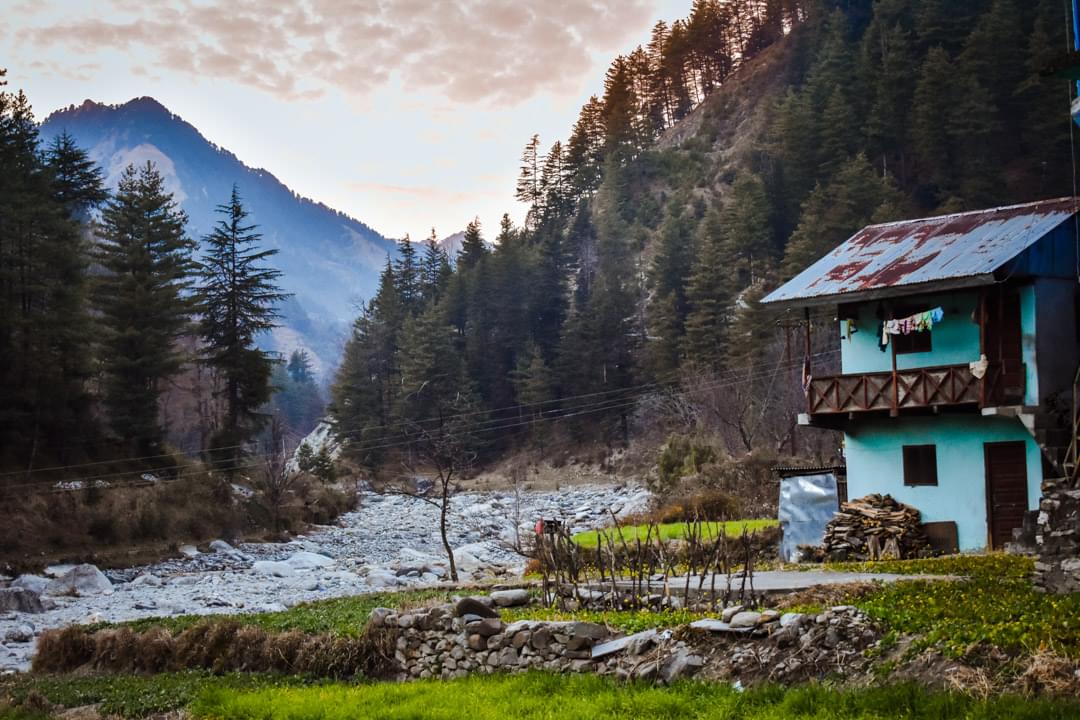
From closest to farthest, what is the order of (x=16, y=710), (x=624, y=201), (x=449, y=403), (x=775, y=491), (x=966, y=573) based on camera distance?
(x=16, y=710) < (x=966, y=573) < (x=775, y=491) < (x=449, y=403) < (x=624, y=201)

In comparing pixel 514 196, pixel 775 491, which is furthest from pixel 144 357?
pixel 514 196

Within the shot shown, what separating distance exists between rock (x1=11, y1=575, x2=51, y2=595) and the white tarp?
Result: 975 inches

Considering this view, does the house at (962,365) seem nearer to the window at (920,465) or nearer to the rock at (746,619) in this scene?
the window at (920,465)

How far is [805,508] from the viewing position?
3331 centimetres

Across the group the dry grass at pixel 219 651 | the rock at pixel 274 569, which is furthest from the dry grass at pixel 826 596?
the rock at pixel 274 569

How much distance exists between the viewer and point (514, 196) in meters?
140

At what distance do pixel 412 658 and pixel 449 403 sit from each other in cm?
7717

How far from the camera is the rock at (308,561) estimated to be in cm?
4369

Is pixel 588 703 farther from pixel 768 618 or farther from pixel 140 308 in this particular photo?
pixel 140 308

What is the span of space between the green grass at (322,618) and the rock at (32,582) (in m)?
15.8

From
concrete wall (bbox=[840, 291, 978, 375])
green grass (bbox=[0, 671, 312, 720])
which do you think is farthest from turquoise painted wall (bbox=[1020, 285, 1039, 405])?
green grass (bbox=[0, 671, 312, 720])

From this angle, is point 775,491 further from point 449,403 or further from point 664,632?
point 449,403

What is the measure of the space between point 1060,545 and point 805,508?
1732 cm

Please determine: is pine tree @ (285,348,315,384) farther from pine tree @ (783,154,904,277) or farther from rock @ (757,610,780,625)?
rock @ (757,610,780,625)
